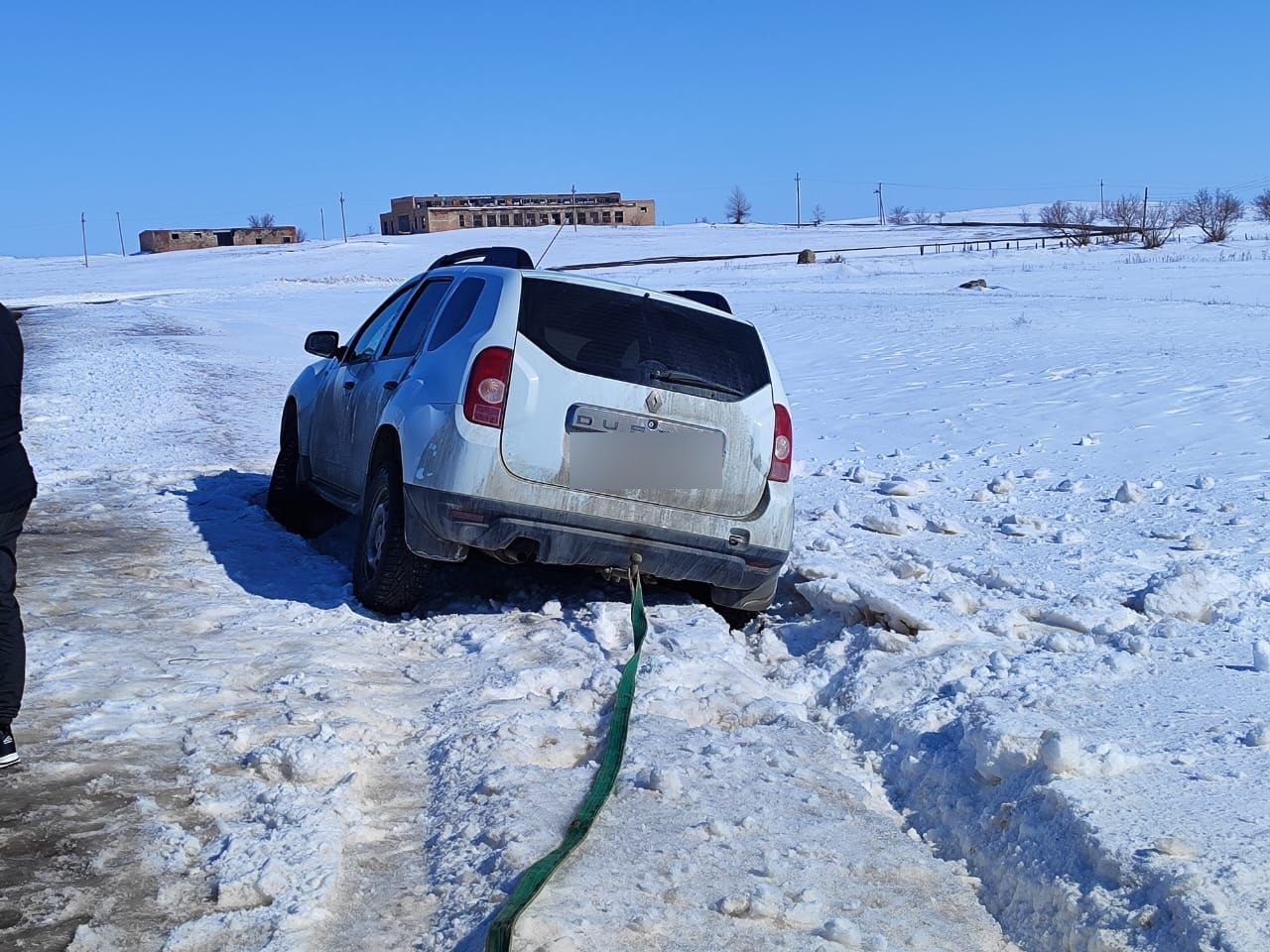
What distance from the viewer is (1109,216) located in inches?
3780

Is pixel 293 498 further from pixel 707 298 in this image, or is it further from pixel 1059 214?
pixel 1059 214

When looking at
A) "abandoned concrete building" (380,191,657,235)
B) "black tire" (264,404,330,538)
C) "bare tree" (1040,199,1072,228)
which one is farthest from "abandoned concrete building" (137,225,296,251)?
"black tire" (264,404,330,538)

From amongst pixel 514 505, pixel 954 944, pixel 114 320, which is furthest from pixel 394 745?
pixel 114 320

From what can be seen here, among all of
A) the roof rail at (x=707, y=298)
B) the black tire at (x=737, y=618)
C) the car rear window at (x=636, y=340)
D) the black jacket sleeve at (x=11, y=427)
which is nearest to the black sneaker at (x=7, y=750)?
the black jacket sleeve at (x=11, y=427)

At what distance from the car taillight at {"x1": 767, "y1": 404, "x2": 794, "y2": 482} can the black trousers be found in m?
3.23

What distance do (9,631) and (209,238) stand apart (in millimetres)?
125299

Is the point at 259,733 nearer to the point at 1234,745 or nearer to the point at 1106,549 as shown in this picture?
the point at 1234,745

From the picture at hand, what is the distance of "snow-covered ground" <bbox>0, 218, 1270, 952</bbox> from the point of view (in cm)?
348

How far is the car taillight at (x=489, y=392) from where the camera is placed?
223 inches

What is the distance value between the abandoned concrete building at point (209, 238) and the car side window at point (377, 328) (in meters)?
116

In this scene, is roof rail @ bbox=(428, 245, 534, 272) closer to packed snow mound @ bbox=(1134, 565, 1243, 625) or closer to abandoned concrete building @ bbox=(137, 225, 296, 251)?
packed snow mound @ bbox=(1134, 565, 1243, 625)

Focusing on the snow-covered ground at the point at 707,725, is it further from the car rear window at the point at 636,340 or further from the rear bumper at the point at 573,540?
the car rear window at the point at 636,340

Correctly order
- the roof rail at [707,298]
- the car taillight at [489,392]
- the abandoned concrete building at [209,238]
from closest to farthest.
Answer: the car taillight at [489,392] → the roof rail at [707,298] → the abandoned concrete building at [209,238]

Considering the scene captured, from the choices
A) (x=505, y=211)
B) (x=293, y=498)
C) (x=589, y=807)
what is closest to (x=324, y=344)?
(x=293, y=498)
